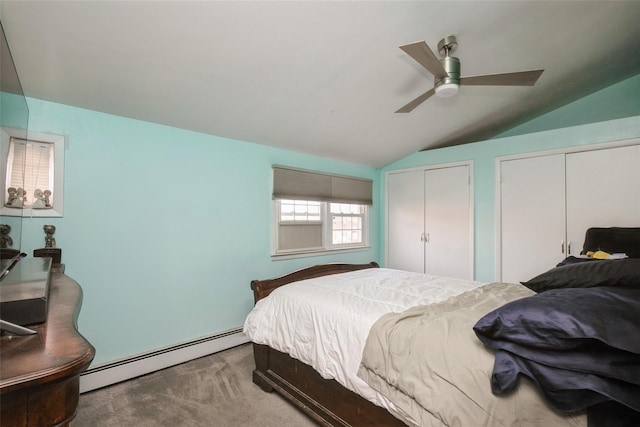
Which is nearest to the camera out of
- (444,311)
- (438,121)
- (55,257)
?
(444,311)

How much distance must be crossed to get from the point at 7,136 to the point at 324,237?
313 centimetres

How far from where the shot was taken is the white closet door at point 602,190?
2.69 metres

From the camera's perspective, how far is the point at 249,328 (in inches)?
86.7

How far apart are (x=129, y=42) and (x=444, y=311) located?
96.2 inches

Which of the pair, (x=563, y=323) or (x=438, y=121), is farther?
(x=438, y=121)

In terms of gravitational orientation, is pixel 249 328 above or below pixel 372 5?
below

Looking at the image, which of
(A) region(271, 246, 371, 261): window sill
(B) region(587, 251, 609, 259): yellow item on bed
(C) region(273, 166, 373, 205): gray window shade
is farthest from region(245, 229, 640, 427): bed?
(C) region(273, 166, 373, 205): gray window shade

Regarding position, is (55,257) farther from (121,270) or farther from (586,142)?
(586,142)

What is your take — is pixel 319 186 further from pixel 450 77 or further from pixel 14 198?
pixel 14 198

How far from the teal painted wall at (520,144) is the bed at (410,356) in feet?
3.45

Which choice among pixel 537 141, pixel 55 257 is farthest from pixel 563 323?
pixel 537 141

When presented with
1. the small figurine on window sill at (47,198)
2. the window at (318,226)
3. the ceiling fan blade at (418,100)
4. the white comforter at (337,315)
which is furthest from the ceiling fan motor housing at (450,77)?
the small figurine on window sill at (47,198)

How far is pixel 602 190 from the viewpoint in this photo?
284 centimetres

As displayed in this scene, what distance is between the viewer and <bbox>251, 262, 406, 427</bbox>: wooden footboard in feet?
5.06
